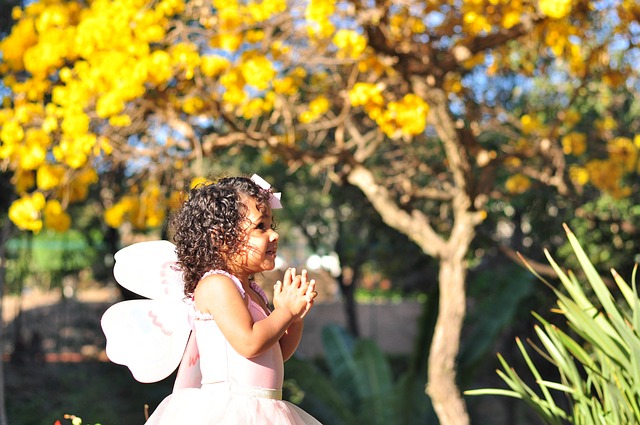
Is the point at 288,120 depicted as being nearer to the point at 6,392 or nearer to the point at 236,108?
the point at 236,108

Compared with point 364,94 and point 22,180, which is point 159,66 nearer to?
point 364,94

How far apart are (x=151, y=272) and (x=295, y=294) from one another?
1.76 ft

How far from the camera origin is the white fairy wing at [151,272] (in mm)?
2643

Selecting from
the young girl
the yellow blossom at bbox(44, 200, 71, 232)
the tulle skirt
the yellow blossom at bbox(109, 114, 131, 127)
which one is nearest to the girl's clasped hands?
the young girl

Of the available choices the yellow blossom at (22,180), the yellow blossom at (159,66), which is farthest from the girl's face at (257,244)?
the yellow blossom at (22,180)

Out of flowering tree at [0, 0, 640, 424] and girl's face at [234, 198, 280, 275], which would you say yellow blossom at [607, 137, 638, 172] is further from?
girl's face at [234, 198, 280, 275]

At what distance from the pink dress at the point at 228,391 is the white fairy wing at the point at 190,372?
2.3 inches

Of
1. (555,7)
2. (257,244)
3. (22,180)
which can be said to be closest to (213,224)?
(257,244)

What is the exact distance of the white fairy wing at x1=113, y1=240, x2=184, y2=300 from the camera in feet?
8.67

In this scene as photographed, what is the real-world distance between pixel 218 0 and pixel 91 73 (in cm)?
88

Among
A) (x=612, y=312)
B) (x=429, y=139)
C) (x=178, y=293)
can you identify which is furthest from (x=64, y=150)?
(x=429, y=139)

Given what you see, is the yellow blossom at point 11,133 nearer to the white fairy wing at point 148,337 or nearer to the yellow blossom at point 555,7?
the yellow blossom at point 555,7

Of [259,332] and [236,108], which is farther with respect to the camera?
[236,108]

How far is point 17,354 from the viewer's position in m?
11.8
